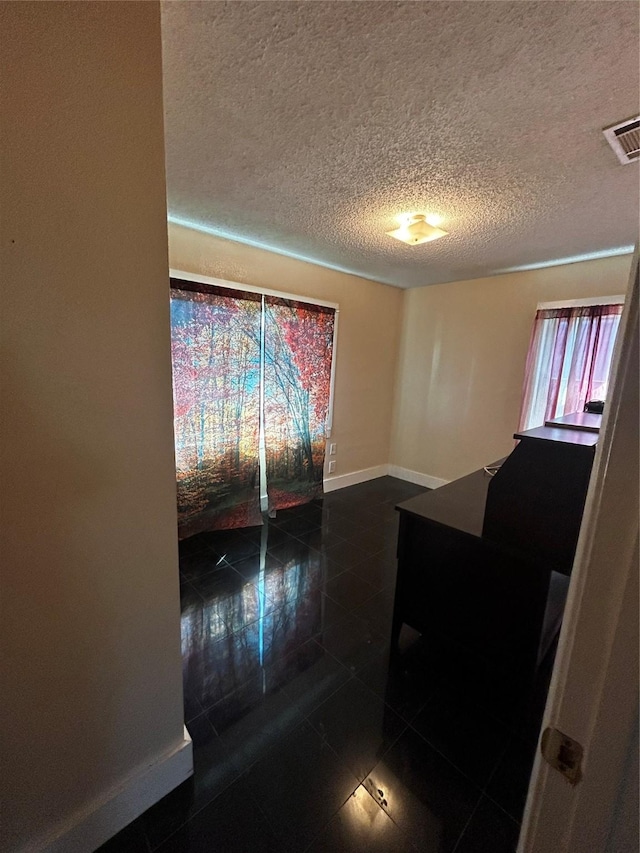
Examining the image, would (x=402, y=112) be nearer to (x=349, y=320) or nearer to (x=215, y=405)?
(x=215, y=405)

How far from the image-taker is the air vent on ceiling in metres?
1.25

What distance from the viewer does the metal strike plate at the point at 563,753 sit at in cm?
45

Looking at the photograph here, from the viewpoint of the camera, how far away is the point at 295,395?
10.4 feet

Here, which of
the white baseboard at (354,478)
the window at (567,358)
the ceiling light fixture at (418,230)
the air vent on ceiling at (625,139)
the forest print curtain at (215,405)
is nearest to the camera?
the air vent on ceiling at (625,139)

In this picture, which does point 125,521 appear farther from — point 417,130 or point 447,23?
point 417,130

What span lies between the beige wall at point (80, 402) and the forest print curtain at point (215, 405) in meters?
1.65

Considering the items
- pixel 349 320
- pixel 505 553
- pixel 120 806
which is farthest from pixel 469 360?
pixel 120 806

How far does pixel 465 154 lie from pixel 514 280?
2.17 metres

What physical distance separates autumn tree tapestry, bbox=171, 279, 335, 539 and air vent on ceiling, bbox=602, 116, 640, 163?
85.4 inches

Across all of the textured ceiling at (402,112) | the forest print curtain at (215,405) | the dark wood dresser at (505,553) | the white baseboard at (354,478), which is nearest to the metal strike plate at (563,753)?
the dark wood dresser at (505,553)

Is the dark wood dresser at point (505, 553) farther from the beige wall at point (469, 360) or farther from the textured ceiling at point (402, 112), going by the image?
the beige wall at point (469, 360)

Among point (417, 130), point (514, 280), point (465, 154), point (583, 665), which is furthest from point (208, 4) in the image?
point (514, 280)

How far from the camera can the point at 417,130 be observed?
1317mm

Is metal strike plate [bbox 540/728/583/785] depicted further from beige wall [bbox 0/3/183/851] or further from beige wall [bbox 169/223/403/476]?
beige wall [bbox 169/223/403/476]
